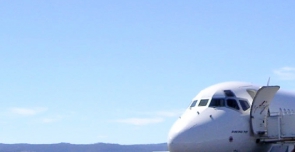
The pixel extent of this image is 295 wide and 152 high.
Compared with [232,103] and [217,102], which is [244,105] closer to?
[232,103]

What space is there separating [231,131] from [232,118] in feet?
2.40

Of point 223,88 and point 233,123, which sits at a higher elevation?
point 223,88

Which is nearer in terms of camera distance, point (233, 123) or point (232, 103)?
point (233, 123)

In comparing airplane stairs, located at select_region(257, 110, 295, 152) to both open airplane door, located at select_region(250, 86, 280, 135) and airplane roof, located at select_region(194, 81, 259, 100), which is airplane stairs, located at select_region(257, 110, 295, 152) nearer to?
open airplane door, located at select_region(250, 86, 280, 135)

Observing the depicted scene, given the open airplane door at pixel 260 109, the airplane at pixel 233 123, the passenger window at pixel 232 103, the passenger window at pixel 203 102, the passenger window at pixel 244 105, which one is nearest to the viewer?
the airplane at pixel 233 123

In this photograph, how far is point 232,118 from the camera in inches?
1489

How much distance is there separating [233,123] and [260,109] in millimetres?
1904

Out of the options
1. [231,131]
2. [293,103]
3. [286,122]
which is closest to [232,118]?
[231,131]

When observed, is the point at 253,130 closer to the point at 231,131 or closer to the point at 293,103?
the point at 231,131

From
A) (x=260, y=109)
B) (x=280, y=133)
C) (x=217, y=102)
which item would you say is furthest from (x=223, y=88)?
(x=280, y=133)

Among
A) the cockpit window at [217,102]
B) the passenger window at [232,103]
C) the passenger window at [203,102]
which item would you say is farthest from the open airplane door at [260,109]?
the passenger window at [203,102]

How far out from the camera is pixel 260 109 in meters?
38.5

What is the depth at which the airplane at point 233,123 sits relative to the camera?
37.0 meters

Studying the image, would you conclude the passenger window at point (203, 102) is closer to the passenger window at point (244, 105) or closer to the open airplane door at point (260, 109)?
the passenger window at point (244, 105)
